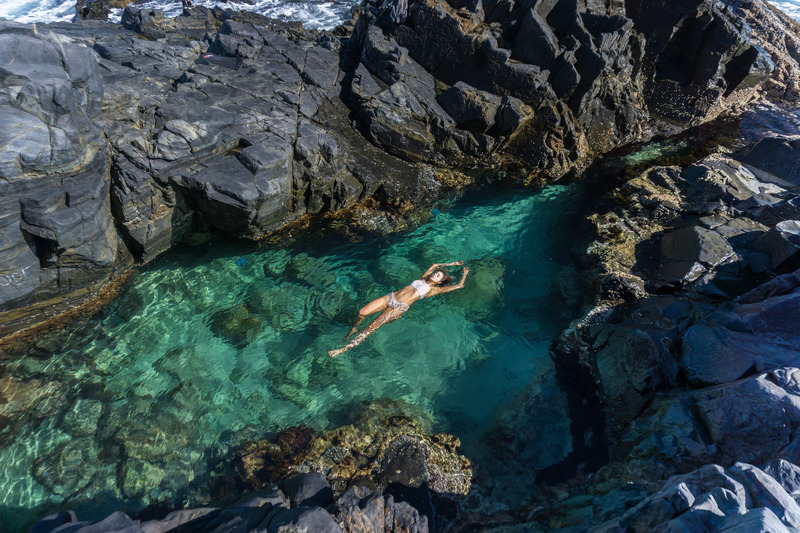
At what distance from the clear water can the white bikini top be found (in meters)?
0.41

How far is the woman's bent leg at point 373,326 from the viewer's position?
9867 mm

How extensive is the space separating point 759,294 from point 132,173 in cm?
1508

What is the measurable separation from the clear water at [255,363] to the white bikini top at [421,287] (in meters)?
0.41

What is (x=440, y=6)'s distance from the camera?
607 inches

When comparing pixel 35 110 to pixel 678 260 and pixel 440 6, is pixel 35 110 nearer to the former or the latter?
pixel 440 6

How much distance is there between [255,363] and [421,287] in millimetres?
4395

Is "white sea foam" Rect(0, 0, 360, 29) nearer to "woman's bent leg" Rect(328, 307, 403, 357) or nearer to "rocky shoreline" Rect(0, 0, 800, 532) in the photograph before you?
"rocky shoreline" Rect(0, 0, 800, 532)

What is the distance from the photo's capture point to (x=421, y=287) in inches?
427

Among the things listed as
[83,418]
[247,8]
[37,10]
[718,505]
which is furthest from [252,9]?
[718,505]

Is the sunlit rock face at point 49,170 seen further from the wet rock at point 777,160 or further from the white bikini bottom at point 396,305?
the wet rock at point 777,160

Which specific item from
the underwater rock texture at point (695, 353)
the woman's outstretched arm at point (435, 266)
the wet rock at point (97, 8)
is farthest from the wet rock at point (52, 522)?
the wet rock at point (97, 8)

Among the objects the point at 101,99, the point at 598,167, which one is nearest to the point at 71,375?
the point at 101,99

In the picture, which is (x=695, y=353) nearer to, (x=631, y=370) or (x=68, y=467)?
(x=631, y=370)

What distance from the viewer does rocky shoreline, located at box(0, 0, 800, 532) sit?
22.4ft
